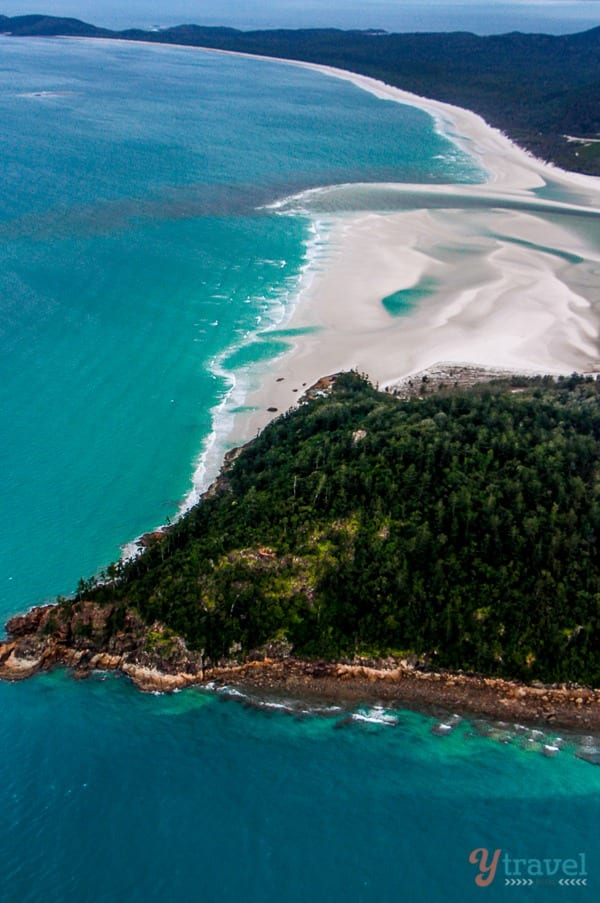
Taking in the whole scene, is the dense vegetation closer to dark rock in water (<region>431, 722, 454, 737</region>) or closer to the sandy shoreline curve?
dark rock in water (<region>431, 722, 454, 737</region>)

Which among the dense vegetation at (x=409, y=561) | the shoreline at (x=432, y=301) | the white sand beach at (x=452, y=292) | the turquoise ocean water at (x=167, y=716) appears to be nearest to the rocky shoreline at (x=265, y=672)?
the dense vegetation at (x=409, y=561)

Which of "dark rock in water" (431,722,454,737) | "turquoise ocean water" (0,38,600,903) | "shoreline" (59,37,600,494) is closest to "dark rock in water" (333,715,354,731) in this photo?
"turquoise ocean water" (0,38,600,903)

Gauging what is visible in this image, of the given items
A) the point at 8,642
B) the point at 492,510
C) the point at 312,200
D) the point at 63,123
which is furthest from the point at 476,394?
the point at 63,123

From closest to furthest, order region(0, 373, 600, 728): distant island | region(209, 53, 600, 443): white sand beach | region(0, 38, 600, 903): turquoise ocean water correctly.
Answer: region(0, 38, 600, 903): turquoise ocean water < region(0, 373, 600, 728): distant island < region(209, 53, 600, 443): white sand beach

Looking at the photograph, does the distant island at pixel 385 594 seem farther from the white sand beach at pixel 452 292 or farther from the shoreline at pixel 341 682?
the white sand beach at pixel 452 292

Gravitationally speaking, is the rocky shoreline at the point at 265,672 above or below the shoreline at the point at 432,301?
below

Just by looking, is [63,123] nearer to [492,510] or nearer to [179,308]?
[179,308]

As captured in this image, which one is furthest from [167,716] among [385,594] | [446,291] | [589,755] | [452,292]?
[446,291]
